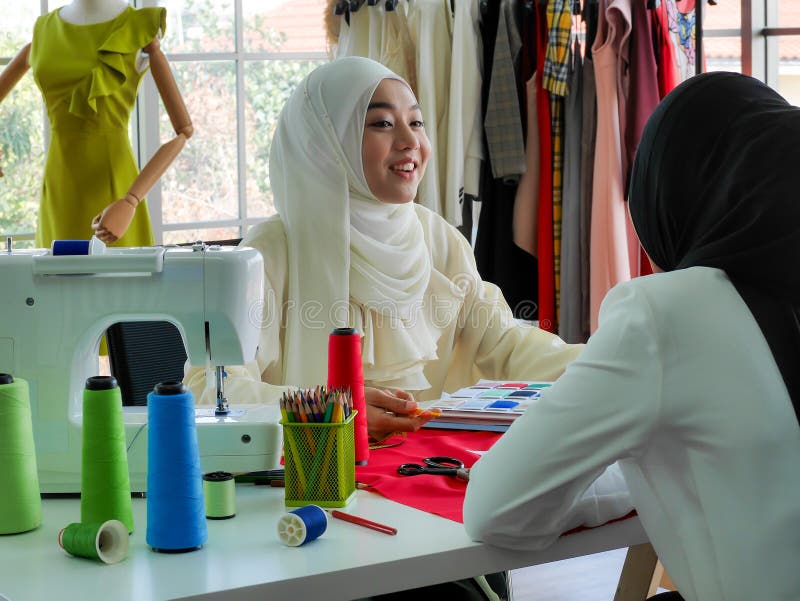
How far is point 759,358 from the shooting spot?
114cm

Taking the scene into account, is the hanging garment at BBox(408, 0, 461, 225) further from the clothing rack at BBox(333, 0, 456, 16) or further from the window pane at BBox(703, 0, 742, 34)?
the window pane at BBox(703, 0, 742, 34)

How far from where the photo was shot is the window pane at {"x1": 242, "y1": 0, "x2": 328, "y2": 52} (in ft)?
13.3

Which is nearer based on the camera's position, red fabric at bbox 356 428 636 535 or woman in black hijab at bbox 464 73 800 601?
woman in black hijab at bbox 464 73 800 601

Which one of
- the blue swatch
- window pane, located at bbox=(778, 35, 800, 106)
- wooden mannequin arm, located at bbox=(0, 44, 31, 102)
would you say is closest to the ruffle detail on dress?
wooden mannequin arm, located at bbox=(0, 44, 31, 102)

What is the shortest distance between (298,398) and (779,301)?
627 millimetres

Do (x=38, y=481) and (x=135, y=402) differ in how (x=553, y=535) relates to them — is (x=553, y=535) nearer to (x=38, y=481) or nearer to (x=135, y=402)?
(x=38, y=481)

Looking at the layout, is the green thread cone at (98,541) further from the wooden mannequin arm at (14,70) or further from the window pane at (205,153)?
the window pane at (205,153)

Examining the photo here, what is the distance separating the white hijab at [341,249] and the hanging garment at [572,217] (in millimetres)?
1258

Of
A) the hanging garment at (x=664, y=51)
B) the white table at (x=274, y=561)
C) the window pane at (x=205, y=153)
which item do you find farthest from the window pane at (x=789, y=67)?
the white table at (x=274, y=561)

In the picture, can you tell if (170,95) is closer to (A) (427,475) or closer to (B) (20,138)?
(B) (20,138)

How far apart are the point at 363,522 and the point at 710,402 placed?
1.50ft

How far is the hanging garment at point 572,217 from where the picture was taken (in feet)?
11.5

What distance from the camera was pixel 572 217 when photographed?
3.51 meters

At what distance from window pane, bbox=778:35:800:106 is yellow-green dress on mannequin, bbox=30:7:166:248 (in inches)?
102
